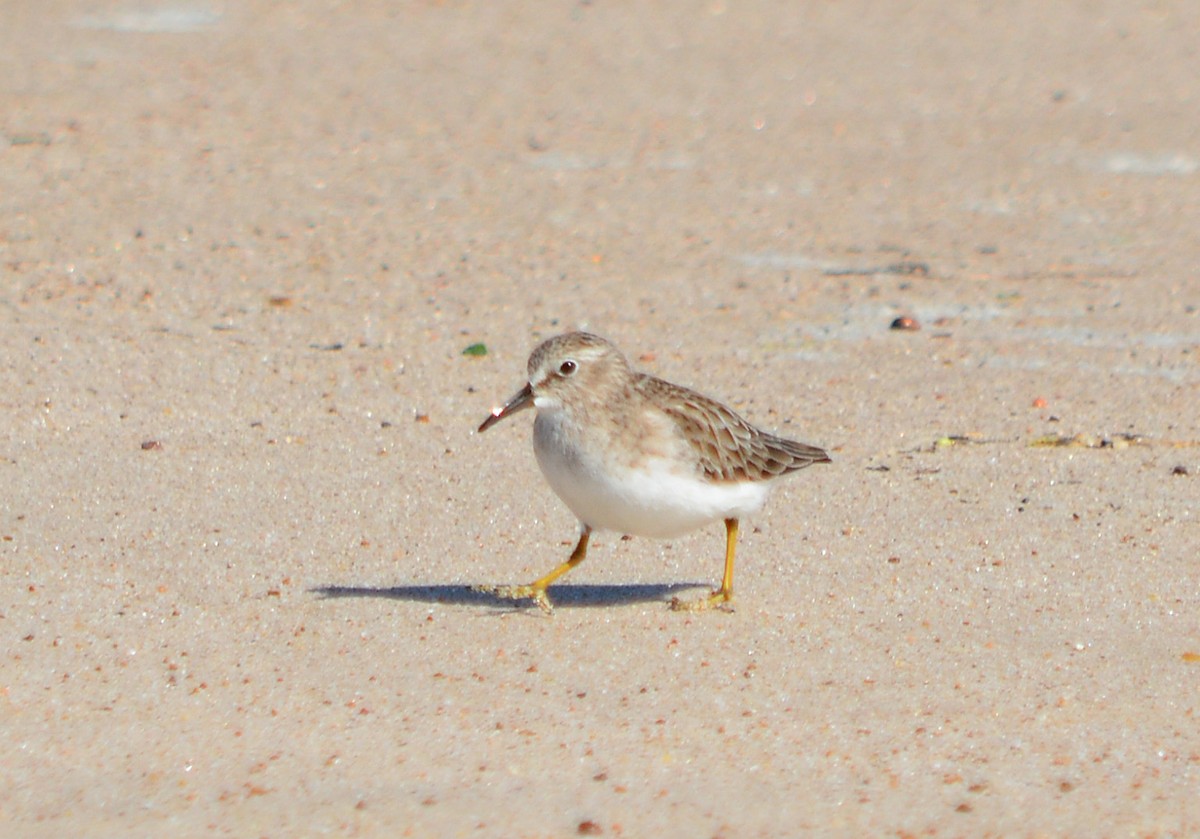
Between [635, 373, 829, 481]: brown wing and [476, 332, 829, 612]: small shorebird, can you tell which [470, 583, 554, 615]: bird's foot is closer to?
[476, 332, 829, 612]: small shorebird

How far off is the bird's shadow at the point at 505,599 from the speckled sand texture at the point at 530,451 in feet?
0.08

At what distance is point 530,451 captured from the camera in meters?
8.38

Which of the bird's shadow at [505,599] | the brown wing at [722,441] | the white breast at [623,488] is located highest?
the brown wing at [722,441]

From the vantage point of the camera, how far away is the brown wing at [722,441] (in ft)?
20.7

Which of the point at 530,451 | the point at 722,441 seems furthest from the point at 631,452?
the point at 530,451

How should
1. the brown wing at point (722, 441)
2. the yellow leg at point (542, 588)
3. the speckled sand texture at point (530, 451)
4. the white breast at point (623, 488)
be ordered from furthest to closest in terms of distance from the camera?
the yellow leg at point (542, 588) → the brown wing at point (722, 441) → the white breast at point (623, 488) → the speckled sand texture at point (530, 451)

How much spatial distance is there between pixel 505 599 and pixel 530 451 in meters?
1.90

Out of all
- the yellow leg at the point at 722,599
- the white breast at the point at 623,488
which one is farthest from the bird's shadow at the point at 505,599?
Answer: the white breast at the point at 623,488

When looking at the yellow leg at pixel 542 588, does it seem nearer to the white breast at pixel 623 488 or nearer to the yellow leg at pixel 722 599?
the white breast at pixel 623 488

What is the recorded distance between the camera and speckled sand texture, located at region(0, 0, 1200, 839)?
524 cm

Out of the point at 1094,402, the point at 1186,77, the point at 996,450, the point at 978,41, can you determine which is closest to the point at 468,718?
the point at 996,450

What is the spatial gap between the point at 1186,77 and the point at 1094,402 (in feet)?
29.7

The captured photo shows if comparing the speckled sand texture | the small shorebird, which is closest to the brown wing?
the small shorebird

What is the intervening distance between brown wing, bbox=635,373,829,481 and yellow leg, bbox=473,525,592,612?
48 cm
